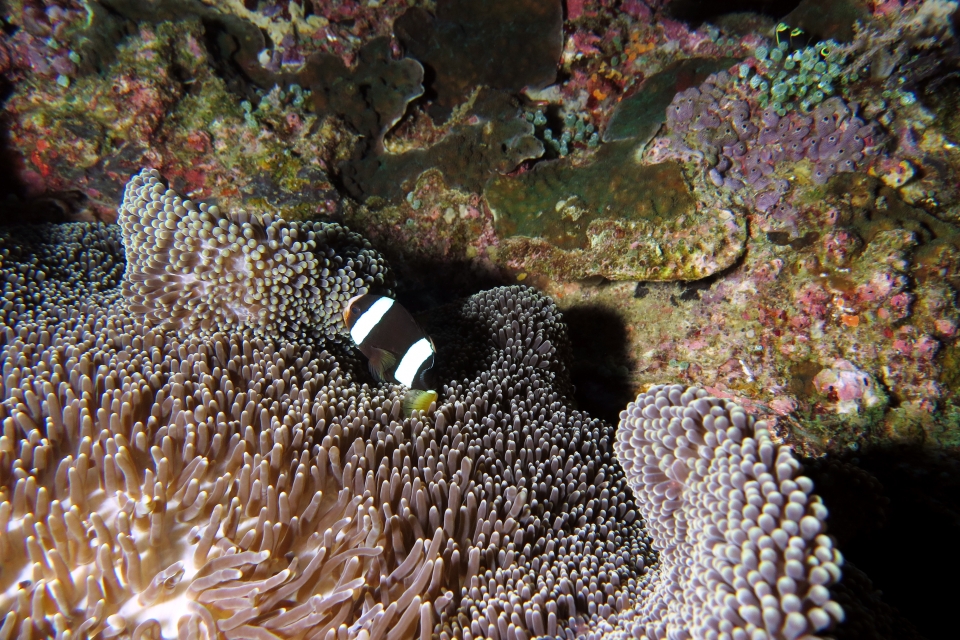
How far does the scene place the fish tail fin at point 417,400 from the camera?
2113mm

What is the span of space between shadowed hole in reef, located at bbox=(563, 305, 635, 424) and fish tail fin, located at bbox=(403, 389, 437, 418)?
1756 millimetres

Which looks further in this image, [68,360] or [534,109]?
[534,109]

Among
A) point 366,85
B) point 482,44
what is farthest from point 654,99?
point 366,85

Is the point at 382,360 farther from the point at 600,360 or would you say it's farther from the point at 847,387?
the point at 847,387

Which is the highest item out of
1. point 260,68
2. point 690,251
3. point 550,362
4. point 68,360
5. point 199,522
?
point 260,68

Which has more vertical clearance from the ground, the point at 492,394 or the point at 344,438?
the point at 492,394

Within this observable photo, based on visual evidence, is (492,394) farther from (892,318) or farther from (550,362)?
(892,318)

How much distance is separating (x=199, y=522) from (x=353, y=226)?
2.68 metres

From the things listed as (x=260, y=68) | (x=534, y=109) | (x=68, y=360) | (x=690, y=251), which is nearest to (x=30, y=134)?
(x=260, y=68)

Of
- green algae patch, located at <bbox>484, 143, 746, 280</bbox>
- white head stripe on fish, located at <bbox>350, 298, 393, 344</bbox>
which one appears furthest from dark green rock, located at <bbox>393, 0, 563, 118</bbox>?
white head stripe on fish, located at <bbox>350, 298, 393, 344</bbox>

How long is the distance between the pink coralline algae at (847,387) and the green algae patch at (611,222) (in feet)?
2.89

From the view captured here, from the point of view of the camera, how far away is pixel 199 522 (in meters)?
1.66

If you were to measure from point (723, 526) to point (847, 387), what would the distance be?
230 cm

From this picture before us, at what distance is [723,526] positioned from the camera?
3.85ft
